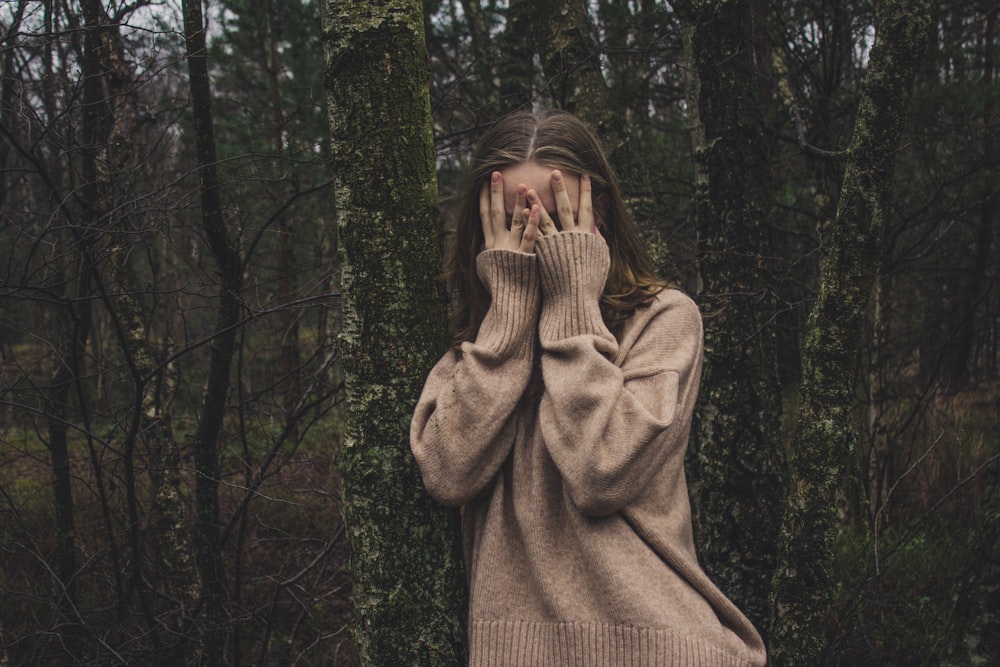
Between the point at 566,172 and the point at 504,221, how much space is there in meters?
0.22

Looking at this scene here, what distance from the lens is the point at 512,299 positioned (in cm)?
189

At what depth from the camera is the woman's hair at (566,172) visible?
1988 mm

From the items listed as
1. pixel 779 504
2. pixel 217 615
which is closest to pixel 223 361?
pixel 217 615

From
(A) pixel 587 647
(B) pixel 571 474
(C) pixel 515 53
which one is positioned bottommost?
(A) pixel 587 647

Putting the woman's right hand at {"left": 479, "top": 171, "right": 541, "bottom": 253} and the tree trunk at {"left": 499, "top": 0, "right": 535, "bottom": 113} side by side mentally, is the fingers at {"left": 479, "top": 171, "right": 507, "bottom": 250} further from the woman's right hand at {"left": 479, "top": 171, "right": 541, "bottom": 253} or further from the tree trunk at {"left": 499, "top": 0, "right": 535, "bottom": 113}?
the tree trunk at {"left": 499, "top": 0, "right": 535, "bottom": 113}

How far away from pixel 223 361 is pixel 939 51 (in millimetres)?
6365

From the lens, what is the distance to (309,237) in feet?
31.2

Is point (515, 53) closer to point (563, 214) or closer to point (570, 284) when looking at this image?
point (563, 214)

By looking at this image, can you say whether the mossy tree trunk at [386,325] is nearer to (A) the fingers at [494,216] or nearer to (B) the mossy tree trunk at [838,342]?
(A) the fingers at [494,216]

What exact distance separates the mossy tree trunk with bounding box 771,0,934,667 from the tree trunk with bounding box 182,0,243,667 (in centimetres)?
228

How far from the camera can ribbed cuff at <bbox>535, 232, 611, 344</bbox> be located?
6.02 ft

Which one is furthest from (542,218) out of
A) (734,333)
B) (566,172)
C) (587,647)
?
(734,333)

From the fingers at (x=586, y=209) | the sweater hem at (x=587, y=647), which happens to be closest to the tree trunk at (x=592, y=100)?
the fingers at (x=586, y=209)

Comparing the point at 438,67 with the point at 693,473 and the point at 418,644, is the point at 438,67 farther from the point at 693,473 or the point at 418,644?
the point at 418,644
